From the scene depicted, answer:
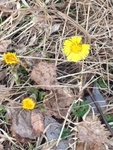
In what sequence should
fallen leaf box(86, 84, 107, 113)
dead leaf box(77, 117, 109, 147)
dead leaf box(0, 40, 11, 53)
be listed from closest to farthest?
dead leaf box(77, 117, 109, 147) → fallen leaf box(86, 84, 107, 113) → dead leaf box(0, 40, 11, 53)

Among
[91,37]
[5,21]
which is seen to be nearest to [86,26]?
[91,37]

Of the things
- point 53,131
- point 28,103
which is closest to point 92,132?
point 53,131

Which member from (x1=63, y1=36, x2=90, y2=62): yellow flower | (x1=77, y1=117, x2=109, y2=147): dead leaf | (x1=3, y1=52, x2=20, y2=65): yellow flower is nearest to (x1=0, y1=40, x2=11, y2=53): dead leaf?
(x1=3, y1=52, x2=20, y2=65): yellow flower

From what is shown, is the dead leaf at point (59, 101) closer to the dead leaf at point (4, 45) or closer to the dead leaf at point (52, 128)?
the dead leaf at point (52, 128)

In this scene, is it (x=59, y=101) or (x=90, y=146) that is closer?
(x=90, y=146)

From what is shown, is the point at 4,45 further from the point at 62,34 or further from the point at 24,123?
the point at 24,123

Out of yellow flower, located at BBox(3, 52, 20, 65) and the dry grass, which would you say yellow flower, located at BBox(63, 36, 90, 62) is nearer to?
the dry grass
